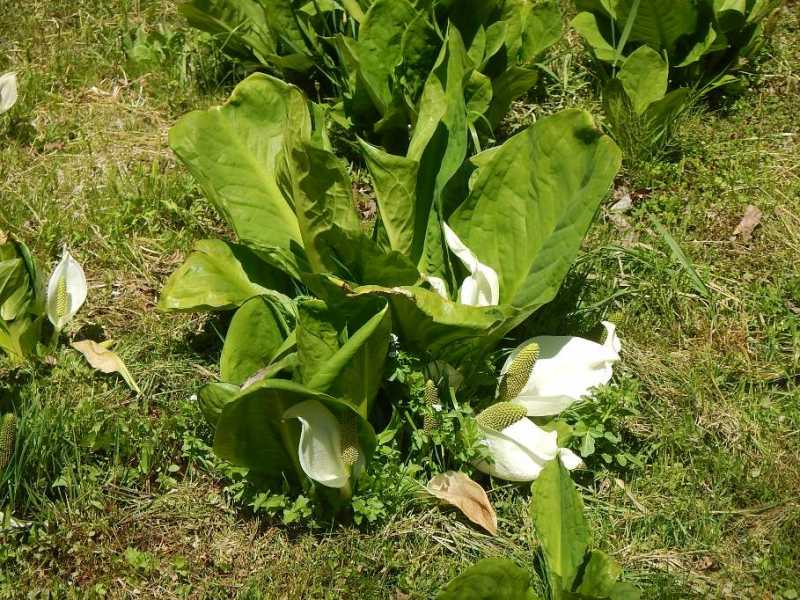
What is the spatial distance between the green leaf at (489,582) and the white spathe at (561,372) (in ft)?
1.75

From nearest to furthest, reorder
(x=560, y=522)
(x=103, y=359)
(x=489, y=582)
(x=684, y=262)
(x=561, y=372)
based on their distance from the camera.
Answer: (x=489, y=582)
(x=560, y=522)
(x=561, y=372)
(x=103, y=359)
(x=684, y=262)

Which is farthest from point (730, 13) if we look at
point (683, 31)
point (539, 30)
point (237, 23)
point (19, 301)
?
point (19, 301)

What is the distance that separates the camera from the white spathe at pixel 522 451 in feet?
7.94

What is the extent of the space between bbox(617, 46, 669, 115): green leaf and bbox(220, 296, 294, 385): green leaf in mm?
1483

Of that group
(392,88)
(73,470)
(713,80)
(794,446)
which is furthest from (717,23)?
(73,470)

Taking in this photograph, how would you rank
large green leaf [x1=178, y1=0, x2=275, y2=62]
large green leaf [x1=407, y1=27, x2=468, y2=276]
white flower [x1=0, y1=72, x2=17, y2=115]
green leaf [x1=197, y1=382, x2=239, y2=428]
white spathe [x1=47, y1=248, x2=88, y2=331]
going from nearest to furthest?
green leaf [x1=197, y1=382, x2=239, y2=428]
large green leaf [x1=407, y1=27, x2=468, y2=276]
white spathe [x1=47, y1=248, x2=88, y2=331]
white flower [x1=0, y1=72, x2=17, y2=115]
large green leaf [x1=178, y1=0, x2=275, y2=62]

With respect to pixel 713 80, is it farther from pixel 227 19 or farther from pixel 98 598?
pixel 98 598

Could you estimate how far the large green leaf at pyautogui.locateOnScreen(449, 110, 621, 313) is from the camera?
2365 mm

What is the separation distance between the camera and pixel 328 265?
2455 millimetres

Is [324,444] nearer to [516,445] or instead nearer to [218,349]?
[516,445]

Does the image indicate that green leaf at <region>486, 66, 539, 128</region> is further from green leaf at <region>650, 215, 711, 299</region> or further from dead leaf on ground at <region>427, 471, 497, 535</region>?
dead leaf on ground at <region>427, 471, 497, 535</region>

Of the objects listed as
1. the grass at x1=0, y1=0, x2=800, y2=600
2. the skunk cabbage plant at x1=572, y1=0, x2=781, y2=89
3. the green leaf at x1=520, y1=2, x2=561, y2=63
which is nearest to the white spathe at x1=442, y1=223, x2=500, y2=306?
the grass at x1=0, y1=0, x2=800, y2=600

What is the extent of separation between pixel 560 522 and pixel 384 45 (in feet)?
5.08

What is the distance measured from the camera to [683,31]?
330 centimetres
